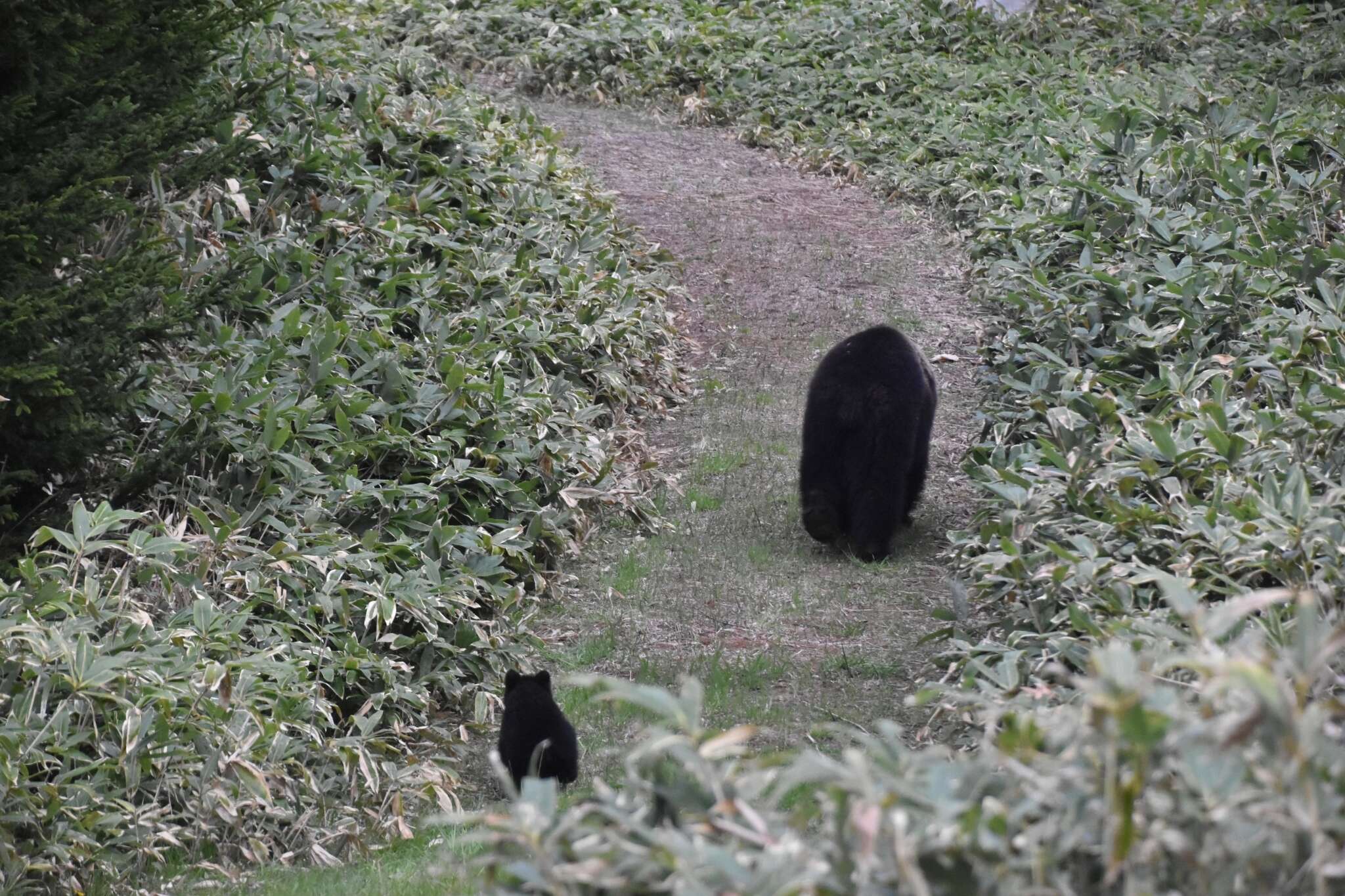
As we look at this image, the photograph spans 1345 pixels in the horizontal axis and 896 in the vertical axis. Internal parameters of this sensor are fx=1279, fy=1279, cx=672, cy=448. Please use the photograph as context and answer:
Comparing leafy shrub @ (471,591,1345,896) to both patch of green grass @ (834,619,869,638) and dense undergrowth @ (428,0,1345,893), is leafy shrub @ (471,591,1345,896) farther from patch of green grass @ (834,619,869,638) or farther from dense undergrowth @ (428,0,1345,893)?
patch of green grass @ (834,619,869,638)

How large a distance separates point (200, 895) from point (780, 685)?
2634mm

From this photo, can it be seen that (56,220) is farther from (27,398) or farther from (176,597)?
(176,597)

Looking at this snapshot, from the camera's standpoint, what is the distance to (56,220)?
5.34 metres

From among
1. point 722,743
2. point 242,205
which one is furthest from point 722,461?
point 722,743

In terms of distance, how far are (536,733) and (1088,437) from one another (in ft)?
9.37

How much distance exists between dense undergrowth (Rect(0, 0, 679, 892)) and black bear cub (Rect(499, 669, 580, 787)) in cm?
37

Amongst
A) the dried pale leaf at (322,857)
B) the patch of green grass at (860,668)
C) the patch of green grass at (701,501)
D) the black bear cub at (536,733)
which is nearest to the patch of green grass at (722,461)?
the patch of green grass at (701,501)

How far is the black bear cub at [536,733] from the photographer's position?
196 inches

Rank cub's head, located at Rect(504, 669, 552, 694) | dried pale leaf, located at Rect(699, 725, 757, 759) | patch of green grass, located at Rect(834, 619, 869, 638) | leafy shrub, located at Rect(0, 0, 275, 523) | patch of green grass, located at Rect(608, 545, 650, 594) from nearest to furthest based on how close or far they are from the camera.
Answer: dried pale leaf, located at Rect(699, 725, 757, 759)
cub's head, located at Rect(504, 669, 552, 694)
leafy shrub, located at Rect(0, 0, 275, 523)
patch of green grass, located at Rect(834, 619, 869, 638)
patch of green grass, located at Rect(608, 545, 650, 594)

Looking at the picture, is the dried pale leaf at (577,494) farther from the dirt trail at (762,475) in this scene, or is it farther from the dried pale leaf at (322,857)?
the dried pale leaf at (322,857)

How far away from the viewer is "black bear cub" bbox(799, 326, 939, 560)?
6773 millimetres

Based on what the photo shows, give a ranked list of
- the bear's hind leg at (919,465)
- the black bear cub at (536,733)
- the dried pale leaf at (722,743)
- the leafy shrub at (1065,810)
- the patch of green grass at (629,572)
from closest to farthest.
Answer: the leafy shrub at (1065,810)
the dried pale leaf at (722,743)
the black bear cub at (536,733)
the patch of green grass at (629,572)
the bear's hind leg at (919,465)

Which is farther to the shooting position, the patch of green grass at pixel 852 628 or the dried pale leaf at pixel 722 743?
the patch of green grass at pixel 852 628

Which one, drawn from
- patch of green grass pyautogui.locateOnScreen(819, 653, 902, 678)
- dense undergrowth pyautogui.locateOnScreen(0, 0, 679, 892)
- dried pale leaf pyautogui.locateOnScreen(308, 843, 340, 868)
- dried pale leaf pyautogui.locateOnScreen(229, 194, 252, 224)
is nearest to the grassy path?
patch of green grass pyautogui.locateOnScreen(819, 653, 902, 678)
